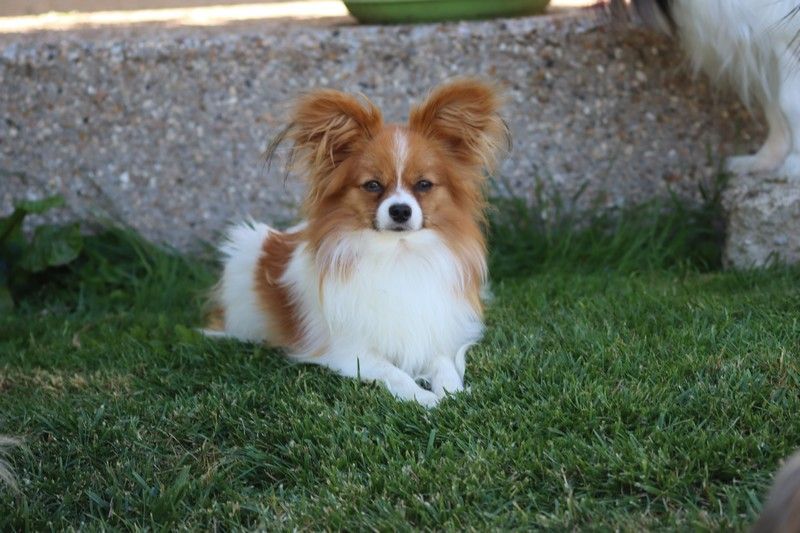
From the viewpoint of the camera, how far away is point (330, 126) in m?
4.01

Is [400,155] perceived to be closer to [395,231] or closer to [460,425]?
[395,231]

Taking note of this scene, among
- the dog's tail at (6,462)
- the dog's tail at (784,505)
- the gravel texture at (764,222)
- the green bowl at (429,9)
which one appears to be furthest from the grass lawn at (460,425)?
the green bowl at (429,9)

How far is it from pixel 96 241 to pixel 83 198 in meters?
0.25

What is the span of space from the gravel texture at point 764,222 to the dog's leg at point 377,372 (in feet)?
6.88

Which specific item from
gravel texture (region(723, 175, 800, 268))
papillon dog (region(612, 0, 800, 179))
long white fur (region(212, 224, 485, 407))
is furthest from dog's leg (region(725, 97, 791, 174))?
long white fur (region(212, 224, 485, 407))

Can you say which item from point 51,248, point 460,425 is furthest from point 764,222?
point 51,248

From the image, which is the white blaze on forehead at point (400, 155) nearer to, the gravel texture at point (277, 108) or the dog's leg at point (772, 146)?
the gravel texture at point (277, 108)

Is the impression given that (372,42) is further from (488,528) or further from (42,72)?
(488,528)

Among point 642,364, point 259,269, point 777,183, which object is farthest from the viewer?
point 777,183

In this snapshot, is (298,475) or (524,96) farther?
(524,96)

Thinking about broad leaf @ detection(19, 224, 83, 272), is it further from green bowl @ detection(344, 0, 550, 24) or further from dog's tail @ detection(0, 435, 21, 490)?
dog's tail @ detection(0, 435, 21, 490)

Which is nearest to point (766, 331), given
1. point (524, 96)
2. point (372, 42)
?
point (524, 96)

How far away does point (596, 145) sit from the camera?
595 cm

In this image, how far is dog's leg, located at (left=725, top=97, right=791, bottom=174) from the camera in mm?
5430
